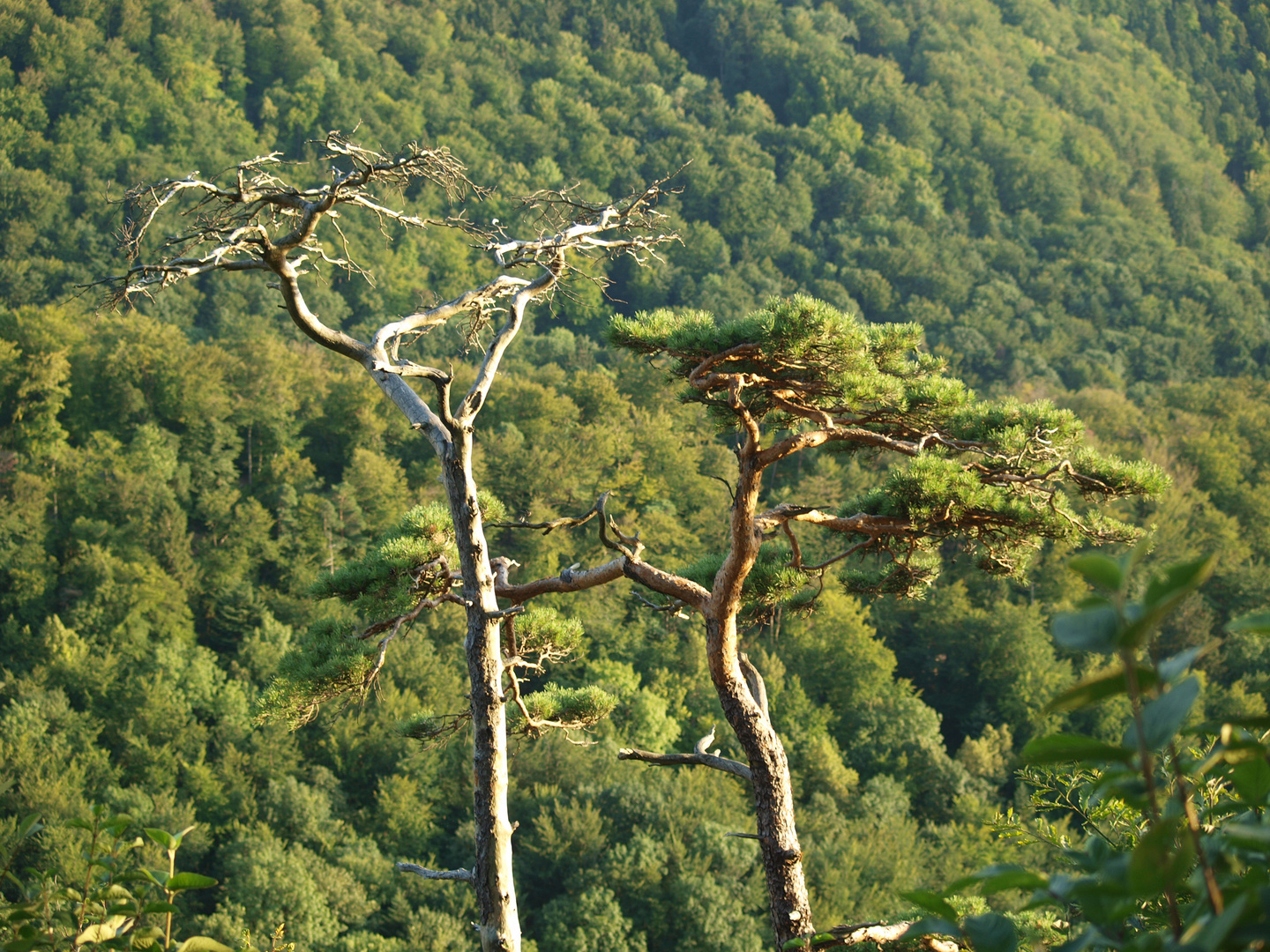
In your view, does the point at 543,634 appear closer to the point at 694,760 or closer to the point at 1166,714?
the point at 694,760

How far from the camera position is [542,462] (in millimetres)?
33938

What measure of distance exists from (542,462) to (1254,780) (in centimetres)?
3301

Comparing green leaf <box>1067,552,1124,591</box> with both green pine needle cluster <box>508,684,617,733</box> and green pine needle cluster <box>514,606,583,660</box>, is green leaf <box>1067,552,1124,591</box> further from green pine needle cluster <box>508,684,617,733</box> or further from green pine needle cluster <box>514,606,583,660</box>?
green pine needle cluster <box>508,684,617,733</box>

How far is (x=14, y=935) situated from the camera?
1475mm

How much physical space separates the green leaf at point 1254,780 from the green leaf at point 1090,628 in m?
0.36

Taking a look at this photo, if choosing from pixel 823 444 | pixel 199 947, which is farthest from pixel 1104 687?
pixel 823 444

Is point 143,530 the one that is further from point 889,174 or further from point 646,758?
point 889,174

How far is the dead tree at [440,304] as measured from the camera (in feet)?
14.3

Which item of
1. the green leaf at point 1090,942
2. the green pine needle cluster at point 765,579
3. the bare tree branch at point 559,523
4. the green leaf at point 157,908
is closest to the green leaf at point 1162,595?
the green leaf at point 1090,942

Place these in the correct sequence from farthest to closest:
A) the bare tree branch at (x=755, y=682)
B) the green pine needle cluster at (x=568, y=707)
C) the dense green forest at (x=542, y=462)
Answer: the dense green forest at (x=542, y=462), the green pine needle cluster at (x=568, y=707), the bare tree branch at (x=755, y=682)

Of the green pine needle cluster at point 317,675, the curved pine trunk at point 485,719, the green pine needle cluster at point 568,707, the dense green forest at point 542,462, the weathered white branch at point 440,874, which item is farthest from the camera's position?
the dense green forest at point 542,462

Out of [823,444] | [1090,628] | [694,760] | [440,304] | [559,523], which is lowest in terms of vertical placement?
[1090,628]

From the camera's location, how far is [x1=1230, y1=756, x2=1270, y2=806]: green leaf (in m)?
1.13

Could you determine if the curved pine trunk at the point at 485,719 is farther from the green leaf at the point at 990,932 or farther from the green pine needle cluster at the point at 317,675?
Result: the green leaf at the point at 990,932
